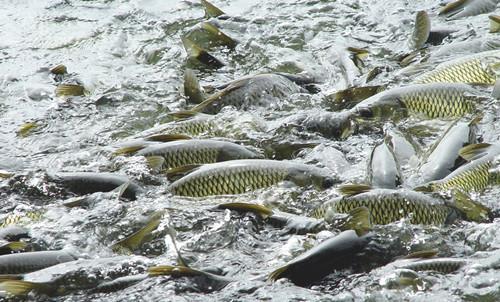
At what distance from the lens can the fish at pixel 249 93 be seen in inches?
202

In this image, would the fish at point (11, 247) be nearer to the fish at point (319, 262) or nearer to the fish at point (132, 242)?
the fish at point (132, 242)

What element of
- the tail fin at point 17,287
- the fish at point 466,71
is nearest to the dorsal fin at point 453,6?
the fish at point 466,71

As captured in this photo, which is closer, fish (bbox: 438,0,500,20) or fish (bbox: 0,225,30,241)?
fish (bbox: 0,225,30,241)

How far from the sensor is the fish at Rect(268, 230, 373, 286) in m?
3.34

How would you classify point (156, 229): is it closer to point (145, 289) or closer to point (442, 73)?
point (145, 289)

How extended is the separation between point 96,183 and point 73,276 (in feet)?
2.95

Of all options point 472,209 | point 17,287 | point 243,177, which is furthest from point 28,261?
point 472,209

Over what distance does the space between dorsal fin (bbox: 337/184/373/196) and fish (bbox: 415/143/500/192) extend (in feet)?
0.88

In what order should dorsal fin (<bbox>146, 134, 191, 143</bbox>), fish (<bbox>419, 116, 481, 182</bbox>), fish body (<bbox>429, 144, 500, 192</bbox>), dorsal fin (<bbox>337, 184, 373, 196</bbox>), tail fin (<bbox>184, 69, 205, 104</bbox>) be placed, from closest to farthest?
dorsal fin (<bbox>337, 184, 373, 196</bbox>), fish body (<bbox>429, 144, 500, 192</bbox>), fish (<bbox>419, 116, 481, 182</bbox>), dorsal fin (<bbox>146, 134, 191, 143</bbox>), tail fin (<bbox>184, 69, 205, 104</bbox>)

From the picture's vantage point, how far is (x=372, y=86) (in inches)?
204

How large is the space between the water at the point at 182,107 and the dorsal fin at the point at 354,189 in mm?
225

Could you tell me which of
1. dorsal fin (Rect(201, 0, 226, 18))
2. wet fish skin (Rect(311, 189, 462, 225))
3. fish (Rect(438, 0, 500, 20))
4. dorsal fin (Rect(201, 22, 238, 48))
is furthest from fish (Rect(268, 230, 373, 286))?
dorsal fin (Rect(201, 0, 226, 18))

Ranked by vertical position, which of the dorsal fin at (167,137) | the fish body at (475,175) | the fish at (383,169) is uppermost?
the fish body at (475,175)

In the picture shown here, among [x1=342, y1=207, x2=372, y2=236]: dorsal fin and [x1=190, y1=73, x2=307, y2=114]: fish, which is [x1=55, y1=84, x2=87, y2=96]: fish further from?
[x1=342, y1=207, x2=372, y2=236]: dorsal fin
